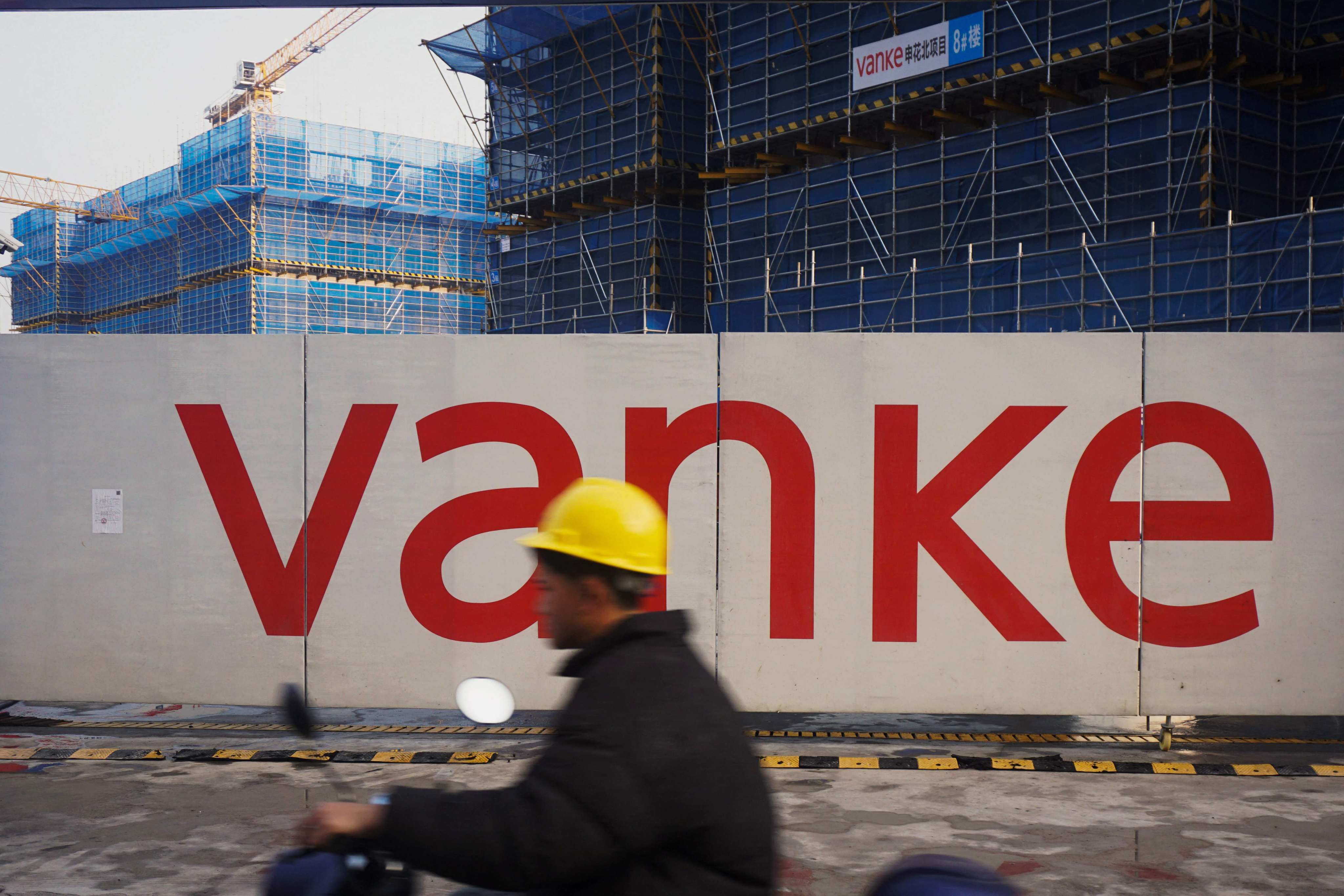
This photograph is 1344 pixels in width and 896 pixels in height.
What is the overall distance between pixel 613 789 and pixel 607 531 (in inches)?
17.9

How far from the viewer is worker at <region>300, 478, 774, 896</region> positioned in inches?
76.5

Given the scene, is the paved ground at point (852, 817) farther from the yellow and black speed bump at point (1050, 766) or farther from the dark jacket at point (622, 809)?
the dark jacket at point (622, 809)

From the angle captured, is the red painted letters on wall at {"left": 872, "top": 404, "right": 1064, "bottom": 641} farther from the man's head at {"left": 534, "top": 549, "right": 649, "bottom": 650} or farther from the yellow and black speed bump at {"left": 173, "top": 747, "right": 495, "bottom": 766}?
the man's head at {"left": 534, "top": 549, "right": 649, "bottom": 650}

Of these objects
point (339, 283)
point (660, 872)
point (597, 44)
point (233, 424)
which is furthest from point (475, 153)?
point (660, 872)

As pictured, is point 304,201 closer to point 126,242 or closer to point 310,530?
point 126,242

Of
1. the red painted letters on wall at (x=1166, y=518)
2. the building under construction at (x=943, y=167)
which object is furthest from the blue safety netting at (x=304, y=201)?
the red painted letters on wall at (x=1166, y=518)

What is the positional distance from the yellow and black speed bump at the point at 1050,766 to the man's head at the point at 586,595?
5982 millimetres

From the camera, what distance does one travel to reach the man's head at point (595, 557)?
2.13m

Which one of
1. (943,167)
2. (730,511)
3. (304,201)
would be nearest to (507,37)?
(943,167)

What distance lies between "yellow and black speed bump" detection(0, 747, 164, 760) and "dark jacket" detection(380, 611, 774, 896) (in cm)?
700

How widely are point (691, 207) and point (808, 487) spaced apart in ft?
95.2

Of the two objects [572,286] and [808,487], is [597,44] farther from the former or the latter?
[808,487]

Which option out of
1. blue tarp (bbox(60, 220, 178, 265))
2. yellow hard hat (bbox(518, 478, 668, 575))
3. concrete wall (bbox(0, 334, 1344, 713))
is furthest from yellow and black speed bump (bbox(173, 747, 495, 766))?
blue tarp (bbox(60, 220, 178, 265))

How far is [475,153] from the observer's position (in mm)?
63875
